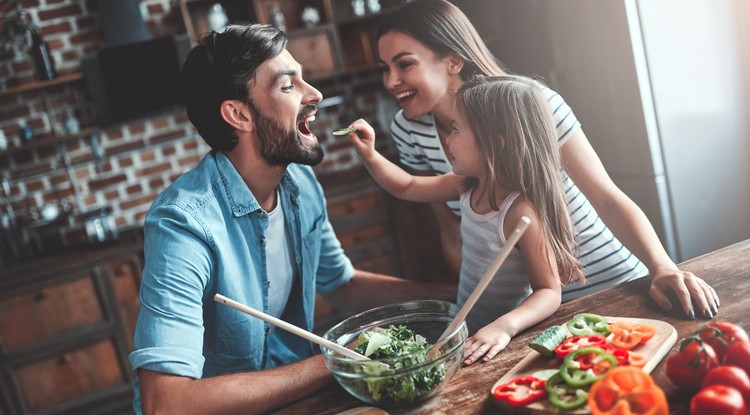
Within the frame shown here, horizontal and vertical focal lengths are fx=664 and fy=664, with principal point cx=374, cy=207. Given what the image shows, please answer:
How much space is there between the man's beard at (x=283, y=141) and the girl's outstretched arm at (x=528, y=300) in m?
0.47

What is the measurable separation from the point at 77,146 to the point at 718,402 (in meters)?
3.35

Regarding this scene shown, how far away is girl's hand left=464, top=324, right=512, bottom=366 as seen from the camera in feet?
3.56

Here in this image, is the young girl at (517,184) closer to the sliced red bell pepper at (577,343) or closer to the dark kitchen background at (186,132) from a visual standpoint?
the sliced red bell pepper at (577,343)

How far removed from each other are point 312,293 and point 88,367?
182cm

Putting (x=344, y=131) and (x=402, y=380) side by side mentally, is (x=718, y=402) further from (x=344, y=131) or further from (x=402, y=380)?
(x=344, y=131)

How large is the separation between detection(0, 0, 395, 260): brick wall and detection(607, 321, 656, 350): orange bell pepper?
271cm

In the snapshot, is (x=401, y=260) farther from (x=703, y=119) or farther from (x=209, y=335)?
(x=209, y=335)

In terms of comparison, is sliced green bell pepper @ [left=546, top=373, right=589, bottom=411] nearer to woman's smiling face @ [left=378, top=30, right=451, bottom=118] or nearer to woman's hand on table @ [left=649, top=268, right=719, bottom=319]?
woman's hand on table @ [left=649, top=268, right=719, bottom=319]

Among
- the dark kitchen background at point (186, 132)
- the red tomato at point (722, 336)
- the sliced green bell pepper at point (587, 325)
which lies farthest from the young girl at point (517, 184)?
the dark kitchen background at point (186, 132)

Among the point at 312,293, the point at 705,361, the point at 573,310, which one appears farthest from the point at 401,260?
the point at 705,361

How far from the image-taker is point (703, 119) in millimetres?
2082

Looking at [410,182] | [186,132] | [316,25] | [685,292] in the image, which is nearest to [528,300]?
[685,292]

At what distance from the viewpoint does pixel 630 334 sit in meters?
0.99

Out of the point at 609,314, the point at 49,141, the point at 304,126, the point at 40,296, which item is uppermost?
the point at 49,141
